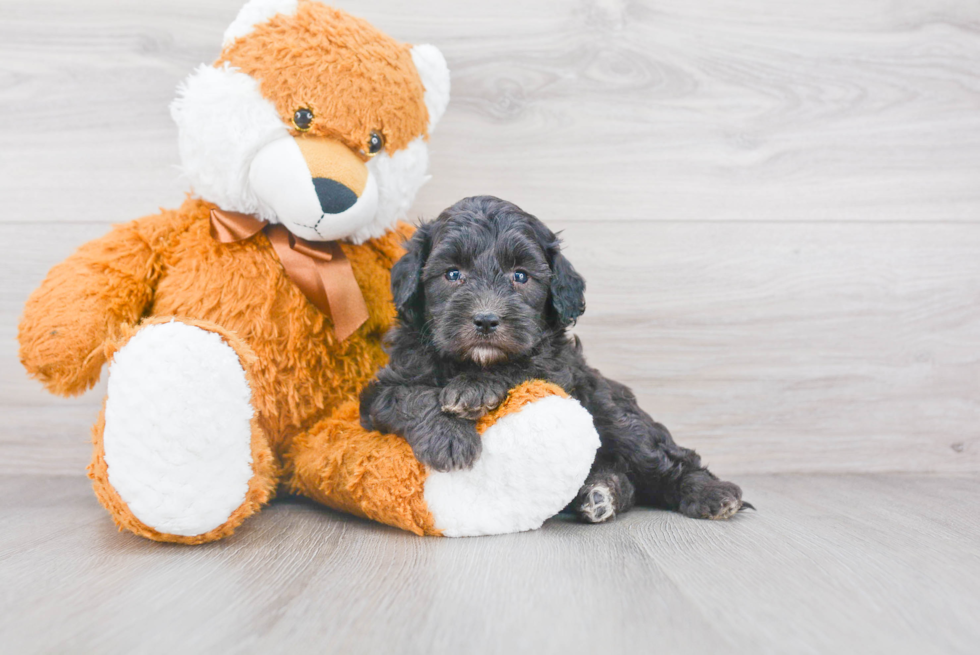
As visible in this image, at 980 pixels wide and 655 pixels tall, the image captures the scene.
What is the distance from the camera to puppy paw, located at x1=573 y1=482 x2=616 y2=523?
1438 mm

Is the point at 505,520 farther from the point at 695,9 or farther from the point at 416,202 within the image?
the point at 695,9

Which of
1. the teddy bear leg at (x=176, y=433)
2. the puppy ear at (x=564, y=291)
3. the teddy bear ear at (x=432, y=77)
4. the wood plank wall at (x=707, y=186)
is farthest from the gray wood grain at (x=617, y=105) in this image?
the teddy bear leg at (x=176, y=433)

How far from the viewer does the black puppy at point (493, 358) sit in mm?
1265

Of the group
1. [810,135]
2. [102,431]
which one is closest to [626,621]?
[102,431]

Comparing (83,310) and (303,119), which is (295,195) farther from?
(83,310)

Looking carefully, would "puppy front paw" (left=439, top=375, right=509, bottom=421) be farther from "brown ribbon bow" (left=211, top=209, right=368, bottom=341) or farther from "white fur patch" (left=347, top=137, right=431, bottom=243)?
"white fur patch" (left=347, top=137, right=431, bottom=243)

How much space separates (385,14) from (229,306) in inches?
39.5

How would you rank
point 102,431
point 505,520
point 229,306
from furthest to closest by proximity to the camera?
point 229,306
point 505,520
point 102,431

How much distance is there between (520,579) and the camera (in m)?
1.08

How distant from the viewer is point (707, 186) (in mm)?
2006

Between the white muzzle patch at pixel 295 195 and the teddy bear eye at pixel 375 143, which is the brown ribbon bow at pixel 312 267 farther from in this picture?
the teddy bear eye at pixel 375 143

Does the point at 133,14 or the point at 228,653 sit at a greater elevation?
the point at 133,14

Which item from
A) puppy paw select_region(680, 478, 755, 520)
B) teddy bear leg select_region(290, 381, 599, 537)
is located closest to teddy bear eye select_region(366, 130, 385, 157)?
teddy bear leg select_region(290, 381, 599, 537)

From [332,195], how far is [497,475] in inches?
25.8
